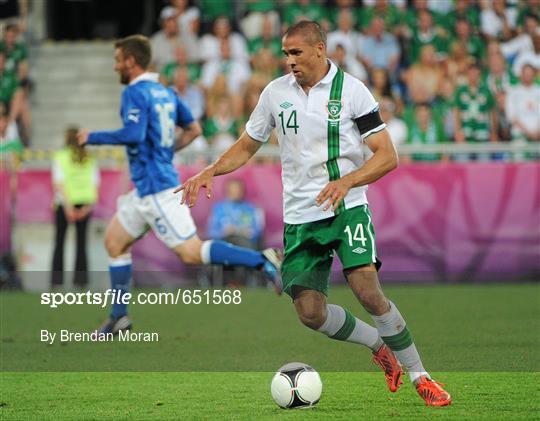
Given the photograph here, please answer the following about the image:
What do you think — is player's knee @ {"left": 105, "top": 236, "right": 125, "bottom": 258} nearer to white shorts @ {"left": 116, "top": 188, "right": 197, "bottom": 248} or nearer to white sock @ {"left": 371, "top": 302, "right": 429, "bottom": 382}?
white shorts @ {"left": 116, "top": 188, "right": 197, "bottom": 248}

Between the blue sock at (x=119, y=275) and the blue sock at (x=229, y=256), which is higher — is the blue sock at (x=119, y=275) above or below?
below

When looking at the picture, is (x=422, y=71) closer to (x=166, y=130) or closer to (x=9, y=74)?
(x=9, y=74)

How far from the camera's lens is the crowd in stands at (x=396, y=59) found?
18.0 m

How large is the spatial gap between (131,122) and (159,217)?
33.1 inches

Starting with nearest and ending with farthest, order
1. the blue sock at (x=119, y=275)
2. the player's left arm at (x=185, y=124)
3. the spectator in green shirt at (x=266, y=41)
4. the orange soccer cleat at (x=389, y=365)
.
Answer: the orange soccer cleat at (x=389, y=365)
the blue sock at (x=119, y=275)
the player's left arm at (x=185, y=124)
the spectator in green shirt at (x=266, y=41)

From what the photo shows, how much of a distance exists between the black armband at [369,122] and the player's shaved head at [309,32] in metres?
0.53

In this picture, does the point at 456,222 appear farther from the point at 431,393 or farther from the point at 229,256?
the point at 431,393

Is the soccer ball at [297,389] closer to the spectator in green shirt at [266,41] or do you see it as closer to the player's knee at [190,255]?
the player's knee at [190,255]

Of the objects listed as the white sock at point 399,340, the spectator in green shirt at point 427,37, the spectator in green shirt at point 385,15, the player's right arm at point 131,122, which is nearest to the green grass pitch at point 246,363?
the white sock at point 399,340

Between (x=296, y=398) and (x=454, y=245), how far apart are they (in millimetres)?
9997

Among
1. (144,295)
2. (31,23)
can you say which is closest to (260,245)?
(144,295)

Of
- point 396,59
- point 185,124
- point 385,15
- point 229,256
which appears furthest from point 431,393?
point 385,15

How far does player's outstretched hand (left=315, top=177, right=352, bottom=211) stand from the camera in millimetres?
6770

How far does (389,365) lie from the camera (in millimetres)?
7633
